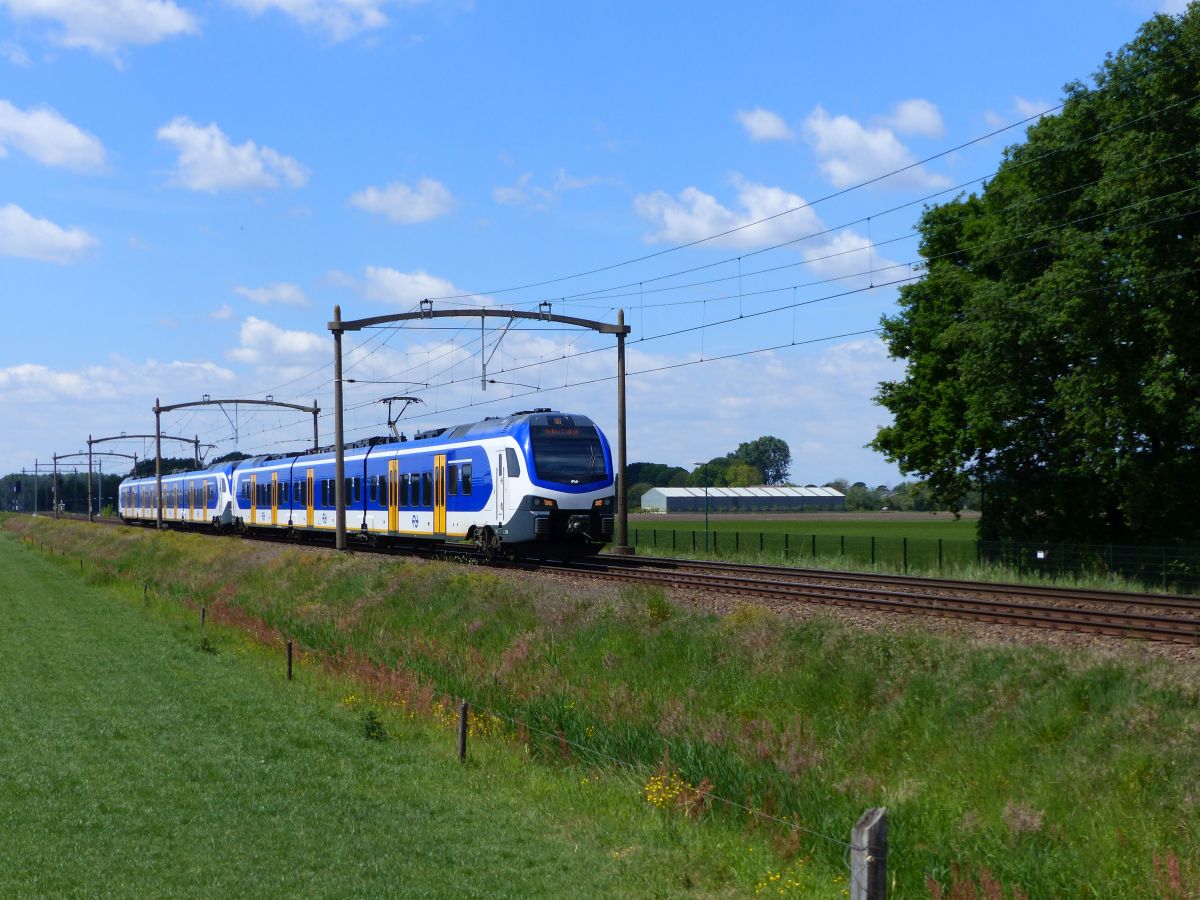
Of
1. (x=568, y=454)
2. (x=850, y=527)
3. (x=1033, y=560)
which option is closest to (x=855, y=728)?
(x=568, y=454)

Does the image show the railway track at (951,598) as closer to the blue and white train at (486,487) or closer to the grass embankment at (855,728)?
the blue and white train at (486,487)

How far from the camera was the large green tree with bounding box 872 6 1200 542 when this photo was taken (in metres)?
30.2

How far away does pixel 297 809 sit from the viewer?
11.8m

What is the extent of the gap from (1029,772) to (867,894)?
15.6 feet

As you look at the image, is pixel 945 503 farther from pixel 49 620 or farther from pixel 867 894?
pixel 867 894

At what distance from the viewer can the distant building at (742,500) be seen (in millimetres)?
166500

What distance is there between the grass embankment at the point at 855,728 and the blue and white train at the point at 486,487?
9.20 meters

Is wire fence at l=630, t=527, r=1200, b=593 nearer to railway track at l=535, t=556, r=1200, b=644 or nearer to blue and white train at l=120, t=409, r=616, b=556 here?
railway track at l=535, t=556, r=1200, b=644

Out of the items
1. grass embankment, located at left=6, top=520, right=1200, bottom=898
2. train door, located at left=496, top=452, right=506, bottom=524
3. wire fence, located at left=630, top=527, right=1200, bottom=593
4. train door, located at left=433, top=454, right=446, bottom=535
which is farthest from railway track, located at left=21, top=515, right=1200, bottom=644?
wire fence, located at left=630, top=527, right=1200, bottom=593

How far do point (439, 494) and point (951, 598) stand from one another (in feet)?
57.1

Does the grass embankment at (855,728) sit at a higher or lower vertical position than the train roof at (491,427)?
lower

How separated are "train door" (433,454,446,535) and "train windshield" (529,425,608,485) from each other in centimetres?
509

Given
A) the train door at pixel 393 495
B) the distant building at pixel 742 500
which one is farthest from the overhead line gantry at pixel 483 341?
the distant building at pixel 742 500

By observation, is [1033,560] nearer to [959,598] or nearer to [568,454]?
[568,454]
